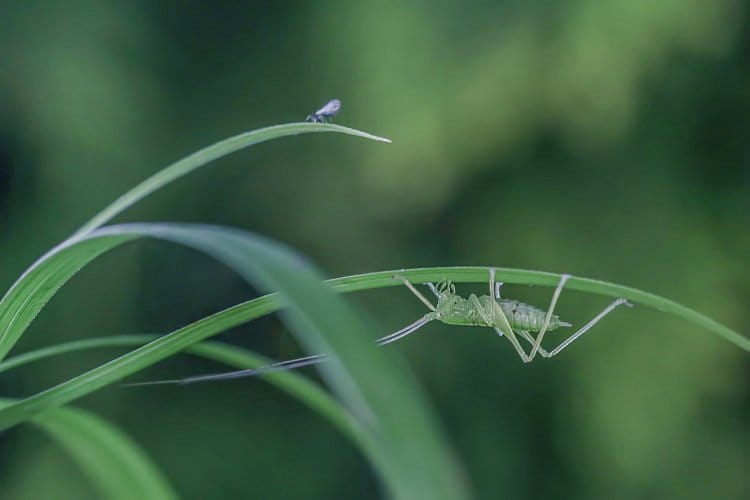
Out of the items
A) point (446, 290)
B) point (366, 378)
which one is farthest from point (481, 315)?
point (366, 378)

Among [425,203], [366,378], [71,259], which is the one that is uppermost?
[425,203]

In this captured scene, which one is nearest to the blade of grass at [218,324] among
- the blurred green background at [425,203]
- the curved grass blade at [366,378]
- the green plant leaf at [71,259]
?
the green plant leaf at [71,259]

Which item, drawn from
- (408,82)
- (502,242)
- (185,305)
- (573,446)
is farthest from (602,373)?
(185,305)

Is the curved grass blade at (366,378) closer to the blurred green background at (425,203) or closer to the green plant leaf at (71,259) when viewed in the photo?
the green plant leaf at (71,259)

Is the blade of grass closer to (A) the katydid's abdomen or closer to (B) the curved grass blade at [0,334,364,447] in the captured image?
(B) the curved grass blade at [0,334,364,447]

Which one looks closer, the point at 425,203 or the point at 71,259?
→ the point at 71,259

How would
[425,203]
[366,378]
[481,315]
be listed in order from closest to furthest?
1. [366,378]
2. [481,315]
3. [425,203]

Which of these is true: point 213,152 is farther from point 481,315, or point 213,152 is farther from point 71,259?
point 481,315

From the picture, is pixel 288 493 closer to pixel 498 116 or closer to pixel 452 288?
pixel 498 116
